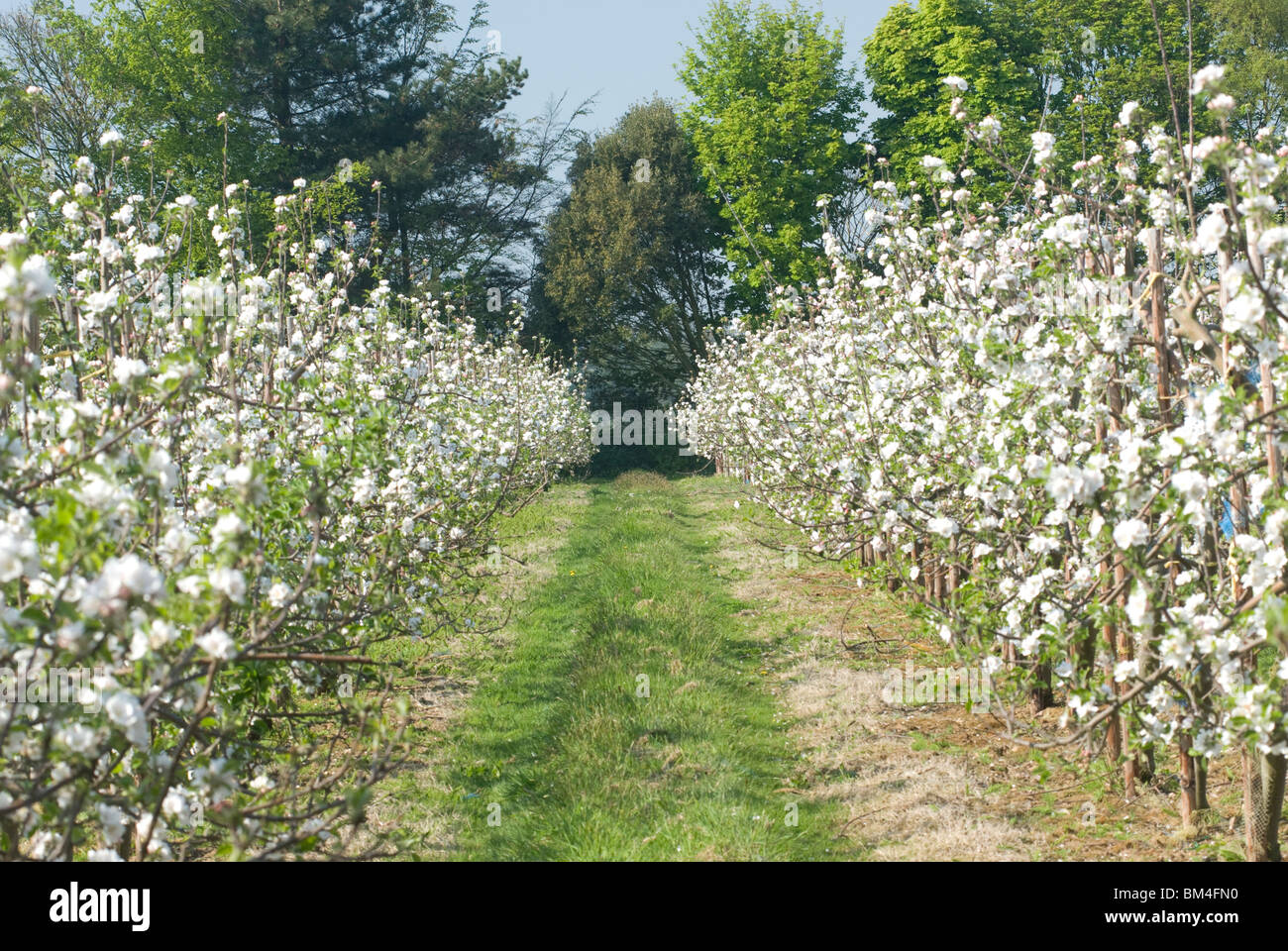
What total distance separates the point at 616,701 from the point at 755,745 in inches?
43.5

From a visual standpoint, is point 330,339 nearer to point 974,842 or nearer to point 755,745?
point 755,745

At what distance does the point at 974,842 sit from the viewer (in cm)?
459

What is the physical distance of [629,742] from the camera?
6.12 metres

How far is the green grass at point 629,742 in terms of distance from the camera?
482 cm

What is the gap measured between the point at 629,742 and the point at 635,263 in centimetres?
2604

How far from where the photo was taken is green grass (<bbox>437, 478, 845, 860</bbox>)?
15.8ft

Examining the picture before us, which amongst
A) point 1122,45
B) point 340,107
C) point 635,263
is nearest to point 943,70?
point 1122,45

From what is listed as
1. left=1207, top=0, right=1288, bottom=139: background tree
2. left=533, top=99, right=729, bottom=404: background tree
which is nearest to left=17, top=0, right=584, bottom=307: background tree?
left=533, top=99, right=729, bottom=404: background tree

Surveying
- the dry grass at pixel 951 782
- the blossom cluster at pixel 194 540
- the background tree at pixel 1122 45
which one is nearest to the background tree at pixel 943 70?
the background tree at pixel 1122 45

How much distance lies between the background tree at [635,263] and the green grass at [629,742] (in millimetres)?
21739

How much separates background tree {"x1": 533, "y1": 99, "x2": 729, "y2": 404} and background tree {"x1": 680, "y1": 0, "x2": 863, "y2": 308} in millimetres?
1169

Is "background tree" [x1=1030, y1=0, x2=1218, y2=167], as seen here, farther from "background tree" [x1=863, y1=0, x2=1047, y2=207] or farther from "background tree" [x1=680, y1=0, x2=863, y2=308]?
"background tree" [x1=680, y1=0, x2=863, y2=308]

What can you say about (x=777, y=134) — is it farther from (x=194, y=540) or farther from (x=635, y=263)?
(x=194, y=540)
